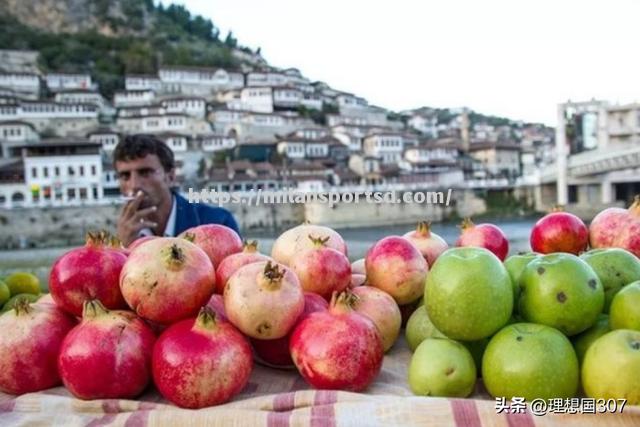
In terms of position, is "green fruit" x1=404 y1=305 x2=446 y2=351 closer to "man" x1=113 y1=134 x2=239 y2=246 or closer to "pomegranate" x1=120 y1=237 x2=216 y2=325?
"pomegranate" x1=120 y1=237 x2=216 y2=325

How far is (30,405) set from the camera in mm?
1659

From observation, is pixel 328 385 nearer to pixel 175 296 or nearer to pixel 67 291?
pixel 175 296

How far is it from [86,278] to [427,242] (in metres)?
1.44

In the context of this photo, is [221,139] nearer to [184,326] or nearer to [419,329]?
[419,329]

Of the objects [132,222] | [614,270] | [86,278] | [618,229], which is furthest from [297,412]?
[132,222]

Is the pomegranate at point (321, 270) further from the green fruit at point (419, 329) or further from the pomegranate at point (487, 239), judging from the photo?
the pomegranate at point (487, 239)

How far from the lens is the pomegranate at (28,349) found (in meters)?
1.77

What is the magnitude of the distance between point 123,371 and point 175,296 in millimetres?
264

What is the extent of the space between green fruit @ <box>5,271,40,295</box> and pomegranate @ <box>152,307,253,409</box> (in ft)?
5.80

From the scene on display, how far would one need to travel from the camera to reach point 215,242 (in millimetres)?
2328

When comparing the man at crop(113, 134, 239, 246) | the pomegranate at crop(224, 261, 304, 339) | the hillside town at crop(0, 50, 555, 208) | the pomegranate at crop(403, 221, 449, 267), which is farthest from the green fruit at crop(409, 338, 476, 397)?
the hillside town at crop(0, 50, 555, 208)

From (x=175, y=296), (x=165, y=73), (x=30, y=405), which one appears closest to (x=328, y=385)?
(x=175, y=296)

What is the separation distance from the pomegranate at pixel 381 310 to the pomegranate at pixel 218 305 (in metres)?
0.46

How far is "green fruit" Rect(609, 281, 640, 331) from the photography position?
164 centimetres
